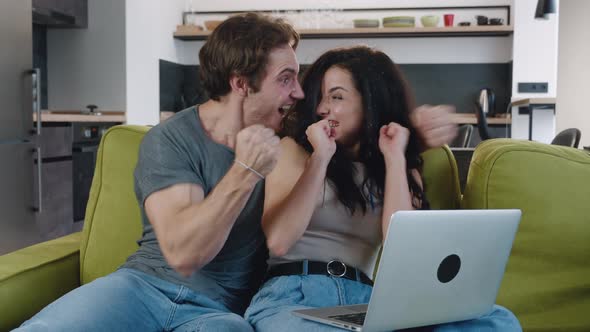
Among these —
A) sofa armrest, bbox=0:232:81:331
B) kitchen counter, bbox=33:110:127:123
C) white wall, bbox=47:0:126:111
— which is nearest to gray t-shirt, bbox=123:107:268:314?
sofa armrest, bbox=0:232:81:331

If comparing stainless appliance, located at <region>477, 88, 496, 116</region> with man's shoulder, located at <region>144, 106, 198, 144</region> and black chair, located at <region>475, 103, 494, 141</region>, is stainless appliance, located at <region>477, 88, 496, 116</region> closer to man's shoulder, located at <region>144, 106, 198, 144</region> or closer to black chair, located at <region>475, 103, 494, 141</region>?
black chair, located at <region>475, 103, 494, 141</region>

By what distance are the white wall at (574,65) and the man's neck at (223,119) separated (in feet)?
22.6

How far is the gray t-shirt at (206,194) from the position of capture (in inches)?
58.7

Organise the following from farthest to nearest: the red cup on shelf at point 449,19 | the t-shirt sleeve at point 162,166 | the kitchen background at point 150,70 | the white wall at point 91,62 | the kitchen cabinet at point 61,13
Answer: the red cup on shelf at point 449,19
the white wall at point 91,62
the kitchen cabinet at point 61,13
the kitchen background at point 150,70
the t-shirt sleeve at point 162,166

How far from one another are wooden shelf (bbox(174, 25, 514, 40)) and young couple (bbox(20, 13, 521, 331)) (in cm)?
481

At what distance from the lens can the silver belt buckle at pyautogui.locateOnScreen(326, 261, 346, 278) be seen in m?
1.58

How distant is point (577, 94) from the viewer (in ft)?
25.7

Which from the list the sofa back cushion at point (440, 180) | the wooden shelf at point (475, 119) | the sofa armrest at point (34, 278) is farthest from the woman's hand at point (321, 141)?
the wooden shelf at point (475, 119)

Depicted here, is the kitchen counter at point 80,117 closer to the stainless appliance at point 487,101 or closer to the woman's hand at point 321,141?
the woman's hand at point 321,141

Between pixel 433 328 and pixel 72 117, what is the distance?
366cm

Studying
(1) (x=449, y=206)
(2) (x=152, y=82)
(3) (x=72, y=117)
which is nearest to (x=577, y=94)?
(2) (x=152, y=82)

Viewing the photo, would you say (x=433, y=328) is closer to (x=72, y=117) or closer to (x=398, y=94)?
(x=398, y=94)

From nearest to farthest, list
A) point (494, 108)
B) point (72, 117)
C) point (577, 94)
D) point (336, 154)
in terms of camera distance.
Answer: point (336, 154)
point (72, 117)
point (494, 108)
point (577, 94)

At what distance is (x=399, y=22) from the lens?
257 inches
